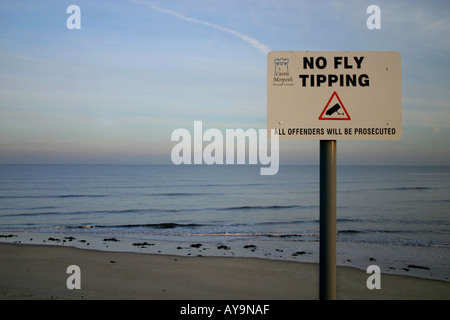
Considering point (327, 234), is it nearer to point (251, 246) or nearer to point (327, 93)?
point (327, 93)

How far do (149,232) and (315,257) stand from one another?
Result: 29.4 ft

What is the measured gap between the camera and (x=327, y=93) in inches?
67.6

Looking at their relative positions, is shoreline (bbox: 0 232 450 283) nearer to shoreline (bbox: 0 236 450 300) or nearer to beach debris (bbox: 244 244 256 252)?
beach debris (bbox: 244 244 256 252)

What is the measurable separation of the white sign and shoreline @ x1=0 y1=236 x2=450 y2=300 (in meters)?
6.02

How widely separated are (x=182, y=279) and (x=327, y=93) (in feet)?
24.9

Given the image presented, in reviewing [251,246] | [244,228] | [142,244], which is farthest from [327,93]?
[244,228]

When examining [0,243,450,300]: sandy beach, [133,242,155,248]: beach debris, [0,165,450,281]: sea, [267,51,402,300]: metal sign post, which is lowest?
[0,165,450,281]: sea

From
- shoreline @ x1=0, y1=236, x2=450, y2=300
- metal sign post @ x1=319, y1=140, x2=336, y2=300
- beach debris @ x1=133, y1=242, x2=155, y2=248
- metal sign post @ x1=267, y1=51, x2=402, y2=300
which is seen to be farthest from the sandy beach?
metal sign post @ x1=267, y1=51, x2=402, y2=300

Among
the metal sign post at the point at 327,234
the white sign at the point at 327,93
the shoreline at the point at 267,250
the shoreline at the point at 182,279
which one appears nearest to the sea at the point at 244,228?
the shoreline at the point at 267,250

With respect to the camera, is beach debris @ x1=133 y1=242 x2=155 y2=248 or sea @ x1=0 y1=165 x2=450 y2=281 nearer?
sea @ x1=0 y1=165 x2=450 y2=281

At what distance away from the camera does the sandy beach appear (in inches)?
285

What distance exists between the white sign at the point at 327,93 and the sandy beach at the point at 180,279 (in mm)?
6032

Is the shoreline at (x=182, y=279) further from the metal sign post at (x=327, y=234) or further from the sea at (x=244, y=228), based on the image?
the metal sign post at (x=327, y=234)
